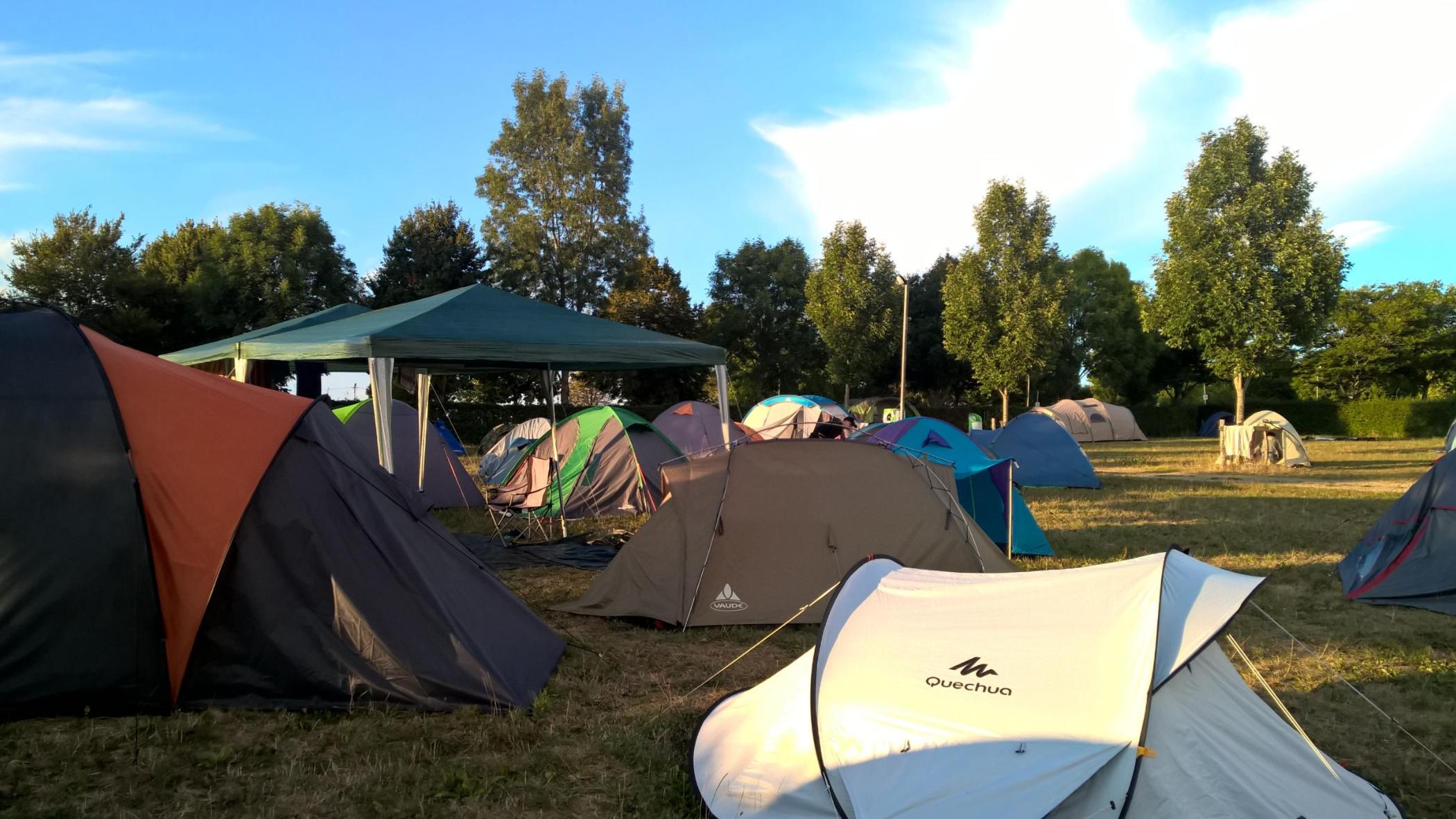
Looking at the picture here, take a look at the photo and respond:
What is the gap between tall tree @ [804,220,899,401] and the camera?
109 feet

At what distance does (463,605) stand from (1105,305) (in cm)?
4266

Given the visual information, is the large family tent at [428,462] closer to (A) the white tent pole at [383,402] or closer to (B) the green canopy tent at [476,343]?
(B) the green canopy tent at [476,343]

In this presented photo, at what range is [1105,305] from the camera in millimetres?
42656

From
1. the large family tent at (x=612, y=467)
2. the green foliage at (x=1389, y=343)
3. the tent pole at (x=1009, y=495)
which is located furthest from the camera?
the green foliage at (x=1389, y=343)

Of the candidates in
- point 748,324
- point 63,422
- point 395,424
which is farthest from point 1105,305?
point 63,422

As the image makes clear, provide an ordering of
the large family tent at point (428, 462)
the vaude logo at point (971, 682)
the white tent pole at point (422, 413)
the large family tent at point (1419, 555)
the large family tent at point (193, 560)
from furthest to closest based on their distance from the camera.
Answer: the large family tent at point (428, 462) → the white tent pole at point (422, 413) → the large family tent at point (1419, 555) → the large family tent at point (193, 560) → the vaude logo at point (971, 682)

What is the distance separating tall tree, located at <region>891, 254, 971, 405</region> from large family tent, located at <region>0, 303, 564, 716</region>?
1325 inches

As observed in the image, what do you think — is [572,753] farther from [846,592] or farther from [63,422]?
[63,422]

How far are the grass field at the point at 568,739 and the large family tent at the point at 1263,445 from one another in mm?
13920

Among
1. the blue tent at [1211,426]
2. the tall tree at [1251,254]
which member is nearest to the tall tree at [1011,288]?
the tall tree at [1251,254]

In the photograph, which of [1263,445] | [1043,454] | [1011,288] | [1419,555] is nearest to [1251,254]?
[1263,445]

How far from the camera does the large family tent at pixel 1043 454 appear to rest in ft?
51.8

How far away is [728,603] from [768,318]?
3130 cm

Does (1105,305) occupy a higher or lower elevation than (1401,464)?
higher
